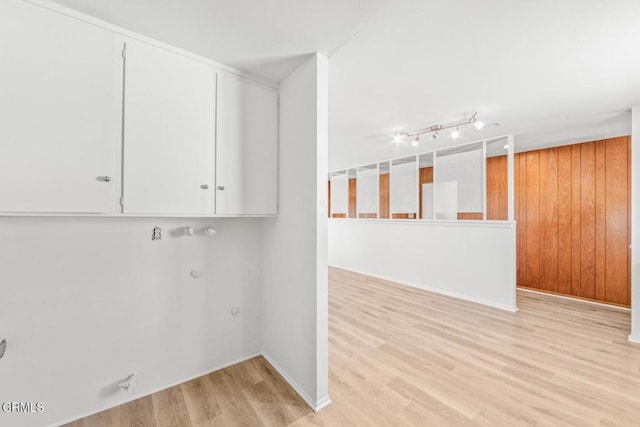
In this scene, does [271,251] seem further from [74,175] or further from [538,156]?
[538,156]

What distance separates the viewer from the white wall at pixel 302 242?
1.75m

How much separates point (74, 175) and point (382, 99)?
2.52 m

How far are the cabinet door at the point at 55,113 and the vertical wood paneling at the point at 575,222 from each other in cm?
584

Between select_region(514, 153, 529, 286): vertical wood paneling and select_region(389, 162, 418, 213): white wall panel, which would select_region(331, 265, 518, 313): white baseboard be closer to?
select_region(389, 162, 418, 213): white wall panel

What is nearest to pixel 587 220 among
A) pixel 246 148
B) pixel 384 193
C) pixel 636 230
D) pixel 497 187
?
pixel 497 187

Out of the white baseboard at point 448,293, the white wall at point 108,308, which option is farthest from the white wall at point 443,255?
the white wall at point 108,308

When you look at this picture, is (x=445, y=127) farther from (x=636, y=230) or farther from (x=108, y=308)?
(x=108, y=308)

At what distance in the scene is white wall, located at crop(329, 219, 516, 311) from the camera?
3.55 meters

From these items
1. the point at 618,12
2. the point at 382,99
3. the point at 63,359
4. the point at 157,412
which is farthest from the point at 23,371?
the point at 618,12

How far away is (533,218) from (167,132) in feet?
18.2

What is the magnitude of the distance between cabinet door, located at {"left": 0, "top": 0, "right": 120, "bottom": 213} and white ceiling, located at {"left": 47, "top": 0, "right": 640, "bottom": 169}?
0.20 m

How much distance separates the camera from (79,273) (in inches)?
63.2

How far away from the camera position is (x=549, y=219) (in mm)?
4266

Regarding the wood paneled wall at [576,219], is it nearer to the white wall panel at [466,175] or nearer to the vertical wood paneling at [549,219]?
the vertical wood paneling at [549,219]
